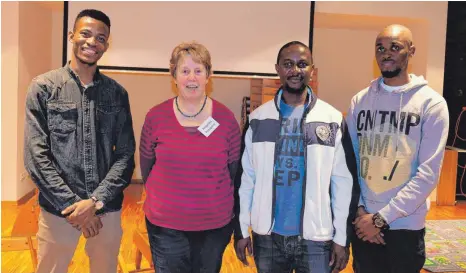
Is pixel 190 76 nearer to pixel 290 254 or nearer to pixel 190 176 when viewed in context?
pixel 190 176

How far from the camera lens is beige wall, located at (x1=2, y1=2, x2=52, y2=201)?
4.96 m

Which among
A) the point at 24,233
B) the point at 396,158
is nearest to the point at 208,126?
the point at 396,158

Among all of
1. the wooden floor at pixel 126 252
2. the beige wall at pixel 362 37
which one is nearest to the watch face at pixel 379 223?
the wooden floor at pixel 126 252

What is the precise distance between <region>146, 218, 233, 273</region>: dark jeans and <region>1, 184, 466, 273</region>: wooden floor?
5.69 ft

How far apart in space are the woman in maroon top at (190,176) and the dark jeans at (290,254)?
0.61 ft

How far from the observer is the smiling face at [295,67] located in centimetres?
182

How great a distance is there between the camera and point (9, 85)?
5027 mm

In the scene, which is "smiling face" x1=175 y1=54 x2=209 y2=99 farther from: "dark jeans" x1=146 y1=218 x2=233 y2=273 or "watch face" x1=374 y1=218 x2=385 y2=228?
"watch face" x1=374 y1=218 x2=385 y2=228

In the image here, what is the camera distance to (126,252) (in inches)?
152

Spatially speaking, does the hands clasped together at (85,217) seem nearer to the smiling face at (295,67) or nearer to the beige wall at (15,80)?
the smiling face at (295,67)

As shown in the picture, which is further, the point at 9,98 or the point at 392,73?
the point at 9,98

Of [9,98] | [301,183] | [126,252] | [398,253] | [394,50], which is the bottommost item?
[126,252]

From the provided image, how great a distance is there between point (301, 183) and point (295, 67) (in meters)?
0.47

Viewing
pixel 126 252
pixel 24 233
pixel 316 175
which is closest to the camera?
pixel 316 175
